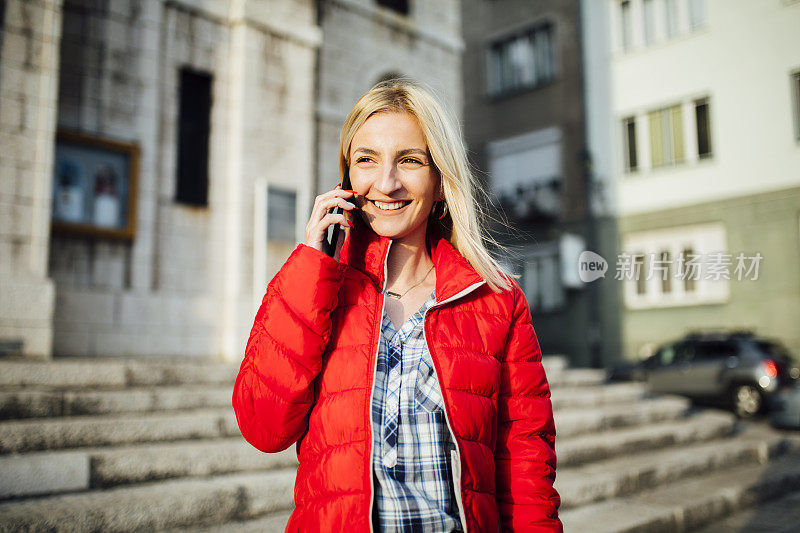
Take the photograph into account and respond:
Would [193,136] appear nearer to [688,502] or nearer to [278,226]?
[278,226]

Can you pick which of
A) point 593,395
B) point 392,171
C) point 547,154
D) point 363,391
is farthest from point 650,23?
point 363,391

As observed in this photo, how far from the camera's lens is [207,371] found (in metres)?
6.56

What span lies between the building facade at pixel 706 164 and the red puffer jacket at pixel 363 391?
13575mm

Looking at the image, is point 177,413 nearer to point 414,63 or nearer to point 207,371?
point 207,371

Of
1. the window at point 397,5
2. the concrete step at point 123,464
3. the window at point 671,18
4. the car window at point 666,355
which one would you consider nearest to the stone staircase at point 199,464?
the concrete step at point 123,464

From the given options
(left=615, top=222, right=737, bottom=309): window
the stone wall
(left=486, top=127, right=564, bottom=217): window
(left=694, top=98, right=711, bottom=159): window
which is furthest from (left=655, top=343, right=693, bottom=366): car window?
the stone wall

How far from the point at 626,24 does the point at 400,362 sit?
20.2 m

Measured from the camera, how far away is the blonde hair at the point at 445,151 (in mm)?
2037

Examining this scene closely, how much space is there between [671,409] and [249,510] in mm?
6720

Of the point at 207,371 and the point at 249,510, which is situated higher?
the point at 207,371

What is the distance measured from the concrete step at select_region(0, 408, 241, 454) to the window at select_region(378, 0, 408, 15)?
8.54 metres

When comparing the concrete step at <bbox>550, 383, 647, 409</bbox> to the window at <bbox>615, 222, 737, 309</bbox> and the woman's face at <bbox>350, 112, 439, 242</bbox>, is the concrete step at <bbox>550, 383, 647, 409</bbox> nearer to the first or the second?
the woman's face at <bbox>350, 112, 439, 242</bbox>

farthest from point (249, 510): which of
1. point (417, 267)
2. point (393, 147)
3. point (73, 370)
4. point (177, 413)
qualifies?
point (393, 147)

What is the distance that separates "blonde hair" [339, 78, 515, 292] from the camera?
6.68ft
